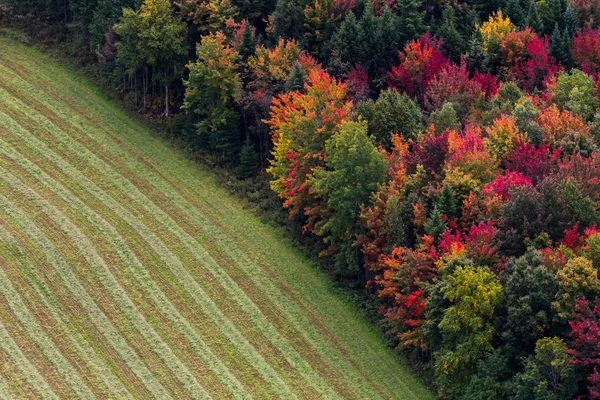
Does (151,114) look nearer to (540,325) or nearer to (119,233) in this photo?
(119,233)

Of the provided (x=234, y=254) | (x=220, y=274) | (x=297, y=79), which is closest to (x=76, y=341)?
(x=220, y=274)

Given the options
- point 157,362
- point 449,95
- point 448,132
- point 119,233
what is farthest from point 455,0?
point 157,362

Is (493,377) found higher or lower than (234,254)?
higher

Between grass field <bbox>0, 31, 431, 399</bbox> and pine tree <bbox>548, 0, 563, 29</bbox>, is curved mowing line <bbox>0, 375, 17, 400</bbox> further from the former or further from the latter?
pine tree <bbox>548, 0, 563, 29</bbox>

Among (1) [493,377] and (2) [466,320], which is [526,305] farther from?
(1) [493,377]

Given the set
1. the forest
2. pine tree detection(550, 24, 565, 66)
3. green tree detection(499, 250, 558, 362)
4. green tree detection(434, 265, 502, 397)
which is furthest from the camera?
pine tree detection(550, 24, 565, 66)

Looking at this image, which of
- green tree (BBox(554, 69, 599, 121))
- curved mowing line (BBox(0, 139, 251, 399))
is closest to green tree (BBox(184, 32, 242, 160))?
curved mowing line (BBox(0, 139, 251, 399))

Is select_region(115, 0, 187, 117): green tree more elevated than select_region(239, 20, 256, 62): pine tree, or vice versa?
select_region(239, 20, 256, 62): pine tree
